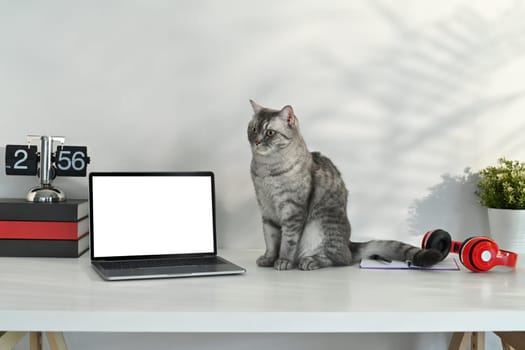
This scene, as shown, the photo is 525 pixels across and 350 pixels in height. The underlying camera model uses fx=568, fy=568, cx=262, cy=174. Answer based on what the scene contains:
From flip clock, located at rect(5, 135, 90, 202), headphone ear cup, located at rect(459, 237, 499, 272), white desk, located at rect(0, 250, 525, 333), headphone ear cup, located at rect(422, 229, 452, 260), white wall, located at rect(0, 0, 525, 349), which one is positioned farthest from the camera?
white wall, located at rect(0, 0, 525, 349)

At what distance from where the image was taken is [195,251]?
1.56 metres

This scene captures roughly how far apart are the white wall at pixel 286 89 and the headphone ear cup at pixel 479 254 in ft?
1.26

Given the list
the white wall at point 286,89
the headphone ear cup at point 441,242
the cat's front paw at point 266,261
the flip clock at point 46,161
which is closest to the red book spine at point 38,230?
the flip clock at point 46,161

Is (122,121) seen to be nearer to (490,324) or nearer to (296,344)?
(296,344)

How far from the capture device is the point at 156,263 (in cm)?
148

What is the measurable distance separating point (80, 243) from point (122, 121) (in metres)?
0.41

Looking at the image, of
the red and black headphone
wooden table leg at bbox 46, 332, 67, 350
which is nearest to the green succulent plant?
the red and black headphone

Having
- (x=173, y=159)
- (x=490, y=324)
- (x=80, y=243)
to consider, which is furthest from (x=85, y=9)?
(x=490, y=324)

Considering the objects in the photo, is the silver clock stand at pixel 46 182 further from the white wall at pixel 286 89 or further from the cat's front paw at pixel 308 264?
the cat's front paw at pixel 308 264

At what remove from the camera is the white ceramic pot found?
5.35 feet

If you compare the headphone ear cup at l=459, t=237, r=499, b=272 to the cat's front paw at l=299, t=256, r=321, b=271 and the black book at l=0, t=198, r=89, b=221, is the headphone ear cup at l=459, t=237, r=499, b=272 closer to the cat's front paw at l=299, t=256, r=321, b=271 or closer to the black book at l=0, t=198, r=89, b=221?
the cat's front paw at l=299, t=256, r=321, b=271

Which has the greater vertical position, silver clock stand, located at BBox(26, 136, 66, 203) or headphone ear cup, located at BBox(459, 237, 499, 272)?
silver clock stand, located at BBox(26, 136, 66, 203)

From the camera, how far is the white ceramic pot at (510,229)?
1632mm

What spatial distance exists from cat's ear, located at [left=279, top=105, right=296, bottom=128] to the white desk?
15.1 inches
